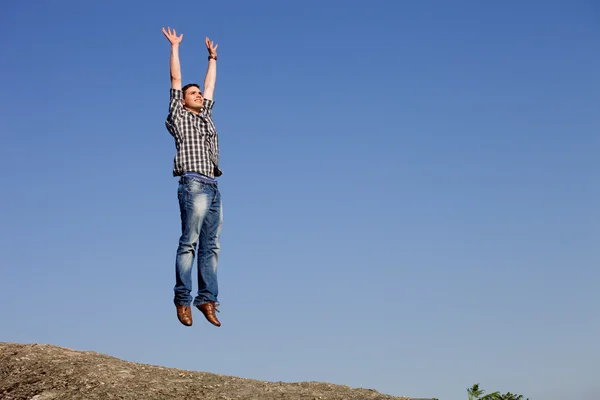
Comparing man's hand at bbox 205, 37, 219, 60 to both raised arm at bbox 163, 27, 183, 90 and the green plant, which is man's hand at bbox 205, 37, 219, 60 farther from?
the green plant

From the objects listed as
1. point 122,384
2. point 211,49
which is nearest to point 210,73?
point 211,49

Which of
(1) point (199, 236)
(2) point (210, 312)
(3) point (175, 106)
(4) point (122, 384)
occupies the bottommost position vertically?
(4) point (122, 384)

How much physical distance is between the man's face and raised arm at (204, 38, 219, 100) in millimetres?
254

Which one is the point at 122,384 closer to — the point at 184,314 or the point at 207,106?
the point at 184,314

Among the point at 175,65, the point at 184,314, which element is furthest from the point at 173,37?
the point at 184,314

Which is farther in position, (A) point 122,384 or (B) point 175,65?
(B) point 175,65

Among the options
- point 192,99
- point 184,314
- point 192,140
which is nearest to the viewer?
point 184,314

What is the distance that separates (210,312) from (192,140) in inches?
121

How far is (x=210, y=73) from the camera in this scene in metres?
13.2

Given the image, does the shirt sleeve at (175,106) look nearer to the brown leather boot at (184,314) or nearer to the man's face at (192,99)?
the man's face at (192,99)

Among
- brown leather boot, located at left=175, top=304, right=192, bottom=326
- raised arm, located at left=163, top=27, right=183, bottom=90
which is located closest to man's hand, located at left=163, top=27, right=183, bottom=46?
raised arm, located at left=163, top=27, right=183, bottom=90

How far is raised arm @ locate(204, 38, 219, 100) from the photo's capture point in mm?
13094

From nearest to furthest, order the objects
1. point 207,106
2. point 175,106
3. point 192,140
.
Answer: point 192,140 < point 175,106 < point 207,106

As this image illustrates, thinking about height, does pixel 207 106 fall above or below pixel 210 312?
above
